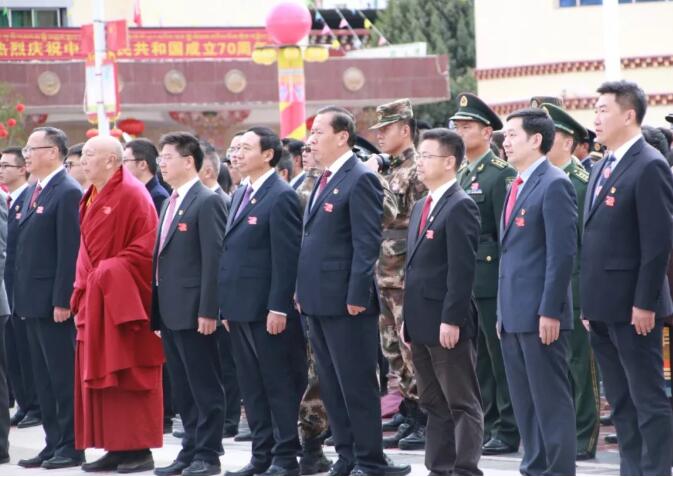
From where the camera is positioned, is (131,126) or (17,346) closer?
(17,346)

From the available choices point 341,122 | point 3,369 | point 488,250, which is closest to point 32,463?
point 3,369

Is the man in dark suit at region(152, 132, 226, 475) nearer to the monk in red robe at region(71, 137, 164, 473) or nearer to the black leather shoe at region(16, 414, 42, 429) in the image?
the monk in red robe at region(71, 137, 164, 473)

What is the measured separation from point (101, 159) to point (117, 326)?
111cm

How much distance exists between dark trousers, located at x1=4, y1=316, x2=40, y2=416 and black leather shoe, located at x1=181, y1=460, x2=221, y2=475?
3.06 metres

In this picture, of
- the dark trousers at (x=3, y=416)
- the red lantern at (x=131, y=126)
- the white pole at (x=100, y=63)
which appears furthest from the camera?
the red lantern at (x=131, y=126)

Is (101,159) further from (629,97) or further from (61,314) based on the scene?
(629,97)

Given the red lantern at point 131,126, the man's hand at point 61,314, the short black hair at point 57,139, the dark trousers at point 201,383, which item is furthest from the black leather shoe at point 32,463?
the red lantern at point 131,126

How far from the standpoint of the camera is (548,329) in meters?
7.52

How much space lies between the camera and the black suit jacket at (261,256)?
8.72m

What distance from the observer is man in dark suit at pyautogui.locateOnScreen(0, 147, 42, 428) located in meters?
11.7

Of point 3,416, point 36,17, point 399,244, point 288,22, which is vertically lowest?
point 3,416

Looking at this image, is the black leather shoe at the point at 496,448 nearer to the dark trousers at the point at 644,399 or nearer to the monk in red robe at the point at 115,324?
the dark trousers at the point at 644,399

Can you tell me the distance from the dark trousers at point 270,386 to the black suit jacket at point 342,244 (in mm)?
447

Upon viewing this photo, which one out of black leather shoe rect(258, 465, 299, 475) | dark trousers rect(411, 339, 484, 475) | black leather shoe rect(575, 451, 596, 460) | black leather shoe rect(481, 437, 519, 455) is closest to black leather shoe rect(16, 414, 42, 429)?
black leather shoe rect(258, 465, 299, 475)
